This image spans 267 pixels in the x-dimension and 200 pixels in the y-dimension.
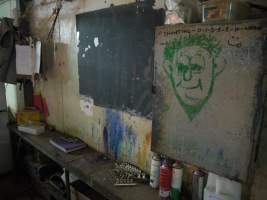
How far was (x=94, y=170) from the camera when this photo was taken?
5.85 ft

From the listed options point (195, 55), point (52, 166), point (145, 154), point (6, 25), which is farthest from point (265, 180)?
point (6, 25)

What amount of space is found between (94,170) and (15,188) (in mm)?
1650

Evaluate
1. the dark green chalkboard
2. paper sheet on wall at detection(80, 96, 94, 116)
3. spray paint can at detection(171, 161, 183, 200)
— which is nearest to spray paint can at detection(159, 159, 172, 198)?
spray paint can at detection(171, 161, 183, 200)

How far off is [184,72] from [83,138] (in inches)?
59.3

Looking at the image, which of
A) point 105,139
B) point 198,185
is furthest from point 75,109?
point 198,185

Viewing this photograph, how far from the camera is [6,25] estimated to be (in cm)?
252

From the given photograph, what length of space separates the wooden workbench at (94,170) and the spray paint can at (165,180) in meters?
0.06

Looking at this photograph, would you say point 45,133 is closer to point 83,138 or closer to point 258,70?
point 83,138

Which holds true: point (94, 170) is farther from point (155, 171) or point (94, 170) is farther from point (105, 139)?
point (155, 171)

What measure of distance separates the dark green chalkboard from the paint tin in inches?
12.3

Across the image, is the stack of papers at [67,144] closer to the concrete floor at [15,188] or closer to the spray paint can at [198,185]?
the concrete floor at [15,188]

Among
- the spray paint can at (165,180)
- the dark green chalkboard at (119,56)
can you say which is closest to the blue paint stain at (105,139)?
the dark green chalkboard at (119,56)

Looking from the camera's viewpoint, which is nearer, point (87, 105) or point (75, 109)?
point (87, 105)

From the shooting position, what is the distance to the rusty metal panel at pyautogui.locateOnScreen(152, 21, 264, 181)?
92 cm
